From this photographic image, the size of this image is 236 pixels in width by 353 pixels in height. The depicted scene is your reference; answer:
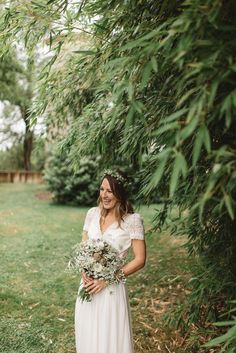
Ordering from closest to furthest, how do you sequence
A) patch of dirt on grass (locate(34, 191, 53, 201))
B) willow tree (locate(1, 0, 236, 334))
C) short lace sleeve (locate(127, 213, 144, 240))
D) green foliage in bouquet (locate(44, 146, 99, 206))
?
willow tree (locate(1, 0, 236, 334)) → short lace sleeve (locate(127, 213, 144, 240)) → green foliage in bouquet (locate(44, 146, 99, 206)) → patch of dirt on grass (locate(34, 191, 53, 201))

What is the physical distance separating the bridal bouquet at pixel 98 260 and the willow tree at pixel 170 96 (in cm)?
50

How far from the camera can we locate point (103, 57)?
2.93 meters

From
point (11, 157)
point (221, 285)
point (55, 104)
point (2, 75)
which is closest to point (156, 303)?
point (221, 285)

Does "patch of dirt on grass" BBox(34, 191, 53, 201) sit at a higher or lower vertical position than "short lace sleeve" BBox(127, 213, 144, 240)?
lower

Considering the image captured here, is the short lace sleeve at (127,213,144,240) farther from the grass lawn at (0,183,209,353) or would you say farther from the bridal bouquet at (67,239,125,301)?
the grass lawn at (0,183,209,353)

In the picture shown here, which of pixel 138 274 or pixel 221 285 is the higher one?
pixel 221 285

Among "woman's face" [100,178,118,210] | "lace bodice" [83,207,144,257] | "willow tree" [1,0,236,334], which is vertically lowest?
"lace bodice" [83,207,144,257]

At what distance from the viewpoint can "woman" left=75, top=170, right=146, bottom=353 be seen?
2.97 m

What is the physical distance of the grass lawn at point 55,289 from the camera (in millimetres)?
4141

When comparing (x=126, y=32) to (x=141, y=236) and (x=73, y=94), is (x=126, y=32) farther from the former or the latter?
(x=73, y=94)

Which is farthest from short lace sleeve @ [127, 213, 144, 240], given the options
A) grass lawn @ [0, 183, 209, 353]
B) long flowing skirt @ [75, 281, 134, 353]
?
grass lawn @ [0, 183, 209, 353]

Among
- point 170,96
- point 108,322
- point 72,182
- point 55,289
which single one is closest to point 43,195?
point 72,182

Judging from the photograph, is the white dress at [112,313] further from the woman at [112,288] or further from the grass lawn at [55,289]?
the grass lawn at [55,289]

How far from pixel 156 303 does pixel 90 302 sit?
7.58 feet
